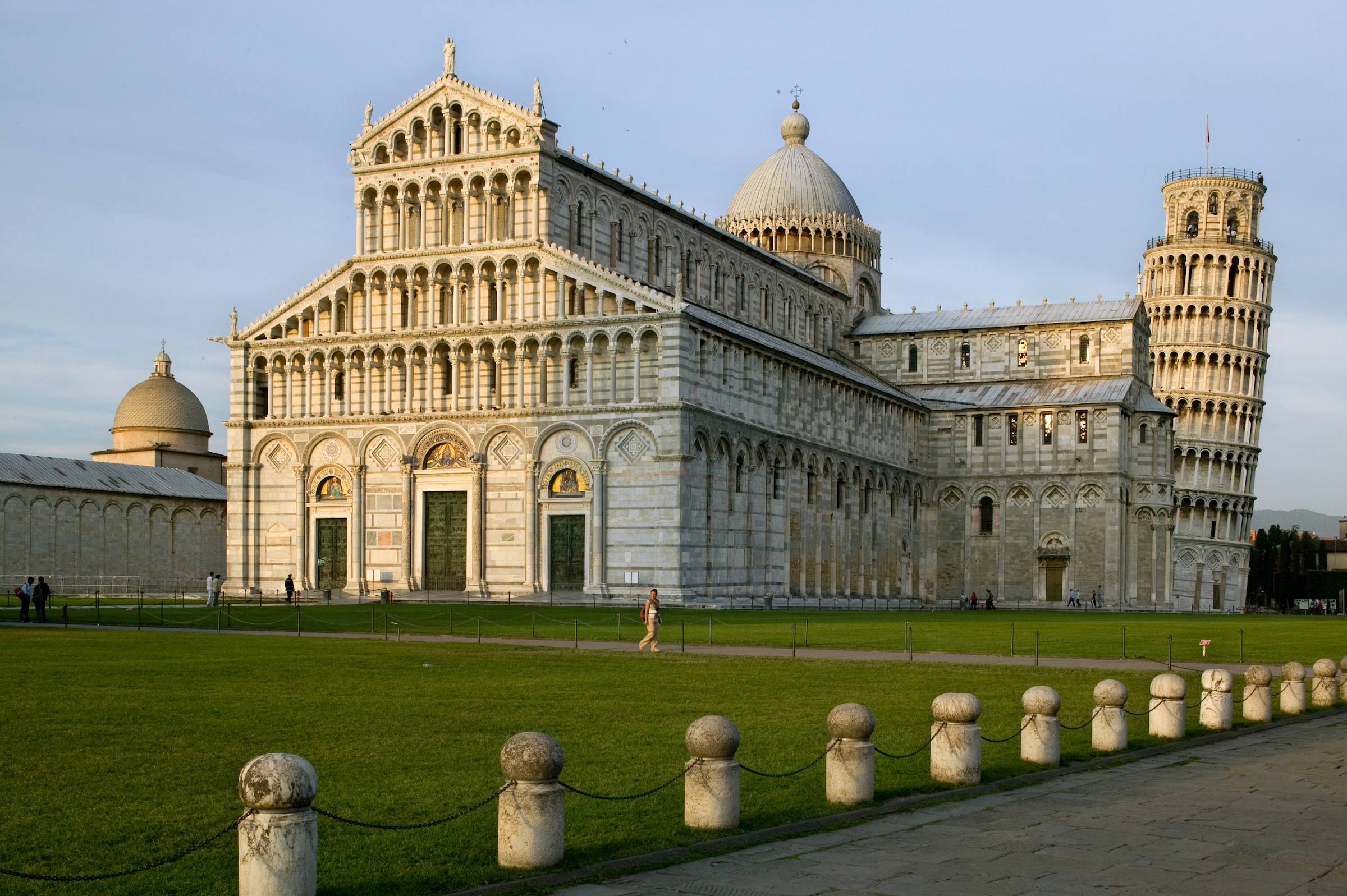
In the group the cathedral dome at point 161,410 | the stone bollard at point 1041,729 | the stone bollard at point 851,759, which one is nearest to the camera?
the stone bollard at point 851,759

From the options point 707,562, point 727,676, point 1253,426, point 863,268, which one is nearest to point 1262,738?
point 727,676

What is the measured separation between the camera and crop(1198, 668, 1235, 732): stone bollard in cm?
2417

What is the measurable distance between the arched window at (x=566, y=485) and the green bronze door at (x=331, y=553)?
1124 centimetres

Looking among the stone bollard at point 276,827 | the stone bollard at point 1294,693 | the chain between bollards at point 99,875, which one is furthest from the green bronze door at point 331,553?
the stone bollard at point 276,827

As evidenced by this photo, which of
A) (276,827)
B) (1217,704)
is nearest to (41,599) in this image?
(1217,704)

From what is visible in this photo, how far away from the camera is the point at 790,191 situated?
331 ft

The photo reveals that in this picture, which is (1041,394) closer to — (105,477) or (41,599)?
(105,477)

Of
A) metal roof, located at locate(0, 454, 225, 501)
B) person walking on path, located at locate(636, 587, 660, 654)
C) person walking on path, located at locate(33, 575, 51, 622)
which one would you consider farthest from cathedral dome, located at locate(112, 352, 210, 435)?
person walking on path, located at locate(636, 587, 660, 654)

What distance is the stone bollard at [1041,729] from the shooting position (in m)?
19.4

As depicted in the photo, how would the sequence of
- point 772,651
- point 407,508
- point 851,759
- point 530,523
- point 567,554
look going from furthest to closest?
point 407,508
point 530,523
point 567,554
point 772,651
point 851,759

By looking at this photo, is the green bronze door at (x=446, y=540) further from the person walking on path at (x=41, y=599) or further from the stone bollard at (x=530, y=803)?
the stone bollard at (x=530, y=803)

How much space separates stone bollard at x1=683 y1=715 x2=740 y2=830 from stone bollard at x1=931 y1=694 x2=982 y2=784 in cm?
401

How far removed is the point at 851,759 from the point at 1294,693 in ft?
47.3

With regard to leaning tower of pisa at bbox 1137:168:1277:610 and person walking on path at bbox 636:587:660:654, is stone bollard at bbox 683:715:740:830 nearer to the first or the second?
person walking on path at bbox 636:587:660:654
